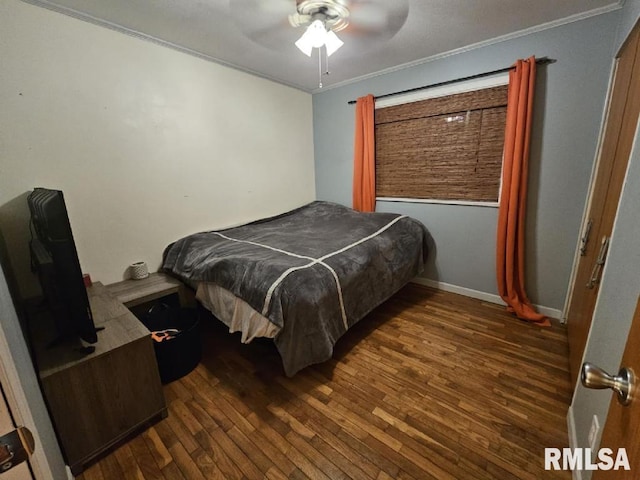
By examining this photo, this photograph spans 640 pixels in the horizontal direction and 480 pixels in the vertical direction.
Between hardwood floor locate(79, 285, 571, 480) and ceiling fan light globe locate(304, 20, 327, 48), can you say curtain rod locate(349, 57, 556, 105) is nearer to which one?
ceiling fan light globe locate(304, 20, 327, 48)

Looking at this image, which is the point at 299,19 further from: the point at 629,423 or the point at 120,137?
the point at 629,423

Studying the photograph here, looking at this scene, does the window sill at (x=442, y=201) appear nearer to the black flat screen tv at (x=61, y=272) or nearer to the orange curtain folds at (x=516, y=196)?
the orange curtain folds at (x=516, y=196)

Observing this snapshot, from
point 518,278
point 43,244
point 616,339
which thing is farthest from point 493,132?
point 43,244

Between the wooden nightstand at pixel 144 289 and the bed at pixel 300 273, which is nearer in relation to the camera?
the bed at pixel 300 273

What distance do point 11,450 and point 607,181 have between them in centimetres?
257

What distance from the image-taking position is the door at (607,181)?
133 centimetres

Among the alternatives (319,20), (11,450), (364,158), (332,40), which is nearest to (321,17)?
(319,20)

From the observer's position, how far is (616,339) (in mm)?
985

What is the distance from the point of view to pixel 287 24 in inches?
74.3

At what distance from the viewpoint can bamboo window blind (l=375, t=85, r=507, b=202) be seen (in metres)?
2.46

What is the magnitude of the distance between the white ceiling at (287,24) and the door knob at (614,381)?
79.1 inches

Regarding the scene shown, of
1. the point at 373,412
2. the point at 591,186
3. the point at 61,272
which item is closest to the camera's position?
the point at 61,272

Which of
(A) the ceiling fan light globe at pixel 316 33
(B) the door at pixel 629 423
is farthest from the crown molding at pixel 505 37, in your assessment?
(B) the door at pixel 629 423

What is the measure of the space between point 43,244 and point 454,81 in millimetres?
3286
